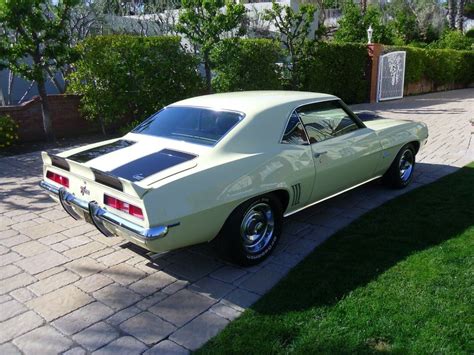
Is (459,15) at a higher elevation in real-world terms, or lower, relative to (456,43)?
higher

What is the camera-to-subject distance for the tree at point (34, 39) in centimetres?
795

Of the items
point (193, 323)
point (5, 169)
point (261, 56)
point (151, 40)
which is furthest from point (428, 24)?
point (193, 323)

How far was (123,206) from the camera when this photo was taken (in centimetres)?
333

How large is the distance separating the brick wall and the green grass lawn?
23.1 ft

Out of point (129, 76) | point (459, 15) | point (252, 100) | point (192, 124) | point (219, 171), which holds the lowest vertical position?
point (219, 171)

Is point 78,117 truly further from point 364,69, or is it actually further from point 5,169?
point 364,69

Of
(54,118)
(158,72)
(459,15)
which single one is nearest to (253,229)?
(158,72)

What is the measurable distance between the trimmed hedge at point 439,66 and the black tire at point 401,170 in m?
13.1

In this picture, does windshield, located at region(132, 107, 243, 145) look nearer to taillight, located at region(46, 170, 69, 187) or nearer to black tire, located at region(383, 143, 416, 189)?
taillight, located at region(46, 170, 69, 187)

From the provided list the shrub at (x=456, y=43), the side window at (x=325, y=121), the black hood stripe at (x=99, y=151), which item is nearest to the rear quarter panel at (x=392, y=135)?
the side window at (x=325, y=121)

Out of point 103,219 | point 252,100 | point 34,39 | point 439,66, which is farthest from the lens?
point 439,66

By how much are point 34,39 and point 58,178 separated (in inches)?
215

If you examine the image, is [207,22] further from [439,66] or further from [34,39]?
[439,66]

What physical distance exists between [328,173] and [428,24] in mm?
34002
